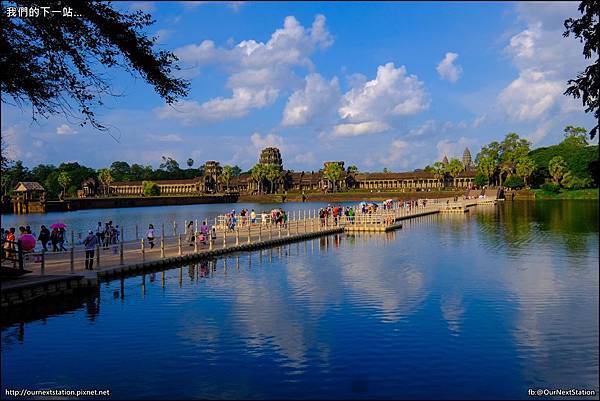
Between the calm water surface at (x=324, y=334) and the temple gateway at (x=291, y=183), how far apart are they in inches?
5039

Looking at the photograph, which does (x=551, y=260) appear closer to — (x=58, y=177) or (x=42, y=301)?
(x=42, y=301)

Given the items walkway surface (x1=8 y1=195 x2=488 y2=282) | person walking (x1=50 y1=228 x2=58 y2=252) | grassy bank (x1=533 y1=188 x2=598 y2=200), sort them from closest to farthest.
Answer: walkway surface (x1=8 y1=195 x2=488 y2=282), person walking (x1=50 y1=228 x2=58 y2=252), grassy bank (x1=533 y1=188 x2=598 y2=200)

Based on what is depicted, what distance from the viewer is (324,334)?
15.0 metres

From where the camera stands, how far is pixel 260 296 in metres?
20.2

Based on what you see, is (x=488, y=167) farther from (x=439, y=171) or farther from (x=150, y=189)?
(x=150, y=189)

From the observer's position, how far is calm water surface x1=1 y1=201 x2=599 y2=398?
11656 millimetres

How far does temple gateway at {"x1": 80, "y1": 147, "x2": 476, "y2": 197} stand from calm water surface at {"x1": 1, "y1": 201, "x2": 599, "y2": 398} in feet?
420

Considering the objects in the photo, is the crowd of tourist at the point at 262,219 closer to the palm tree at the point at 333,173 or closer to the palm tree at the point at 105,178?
the palm tree at the point at 333,173

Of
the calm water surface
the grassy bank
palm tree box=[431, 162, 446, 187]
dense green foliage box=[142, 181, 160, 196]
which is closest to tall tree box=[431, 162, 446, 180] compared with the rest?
palm tree box=[431, 162, 446, 187]

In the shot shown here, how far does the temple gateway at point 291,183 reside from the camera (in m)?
153

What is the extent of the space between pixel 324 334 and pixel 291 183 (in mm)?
154554

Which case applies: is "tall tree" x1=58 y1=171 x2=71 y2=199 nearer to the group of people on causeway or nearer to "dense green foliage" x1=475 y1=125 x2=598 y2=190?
"dense green foliage" x1=475 y1=125 x2=598 y2=190

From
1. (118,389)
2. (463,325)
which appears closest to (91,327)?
(118,389)

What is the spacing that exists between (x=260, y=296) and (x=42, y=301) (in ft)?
23.5
